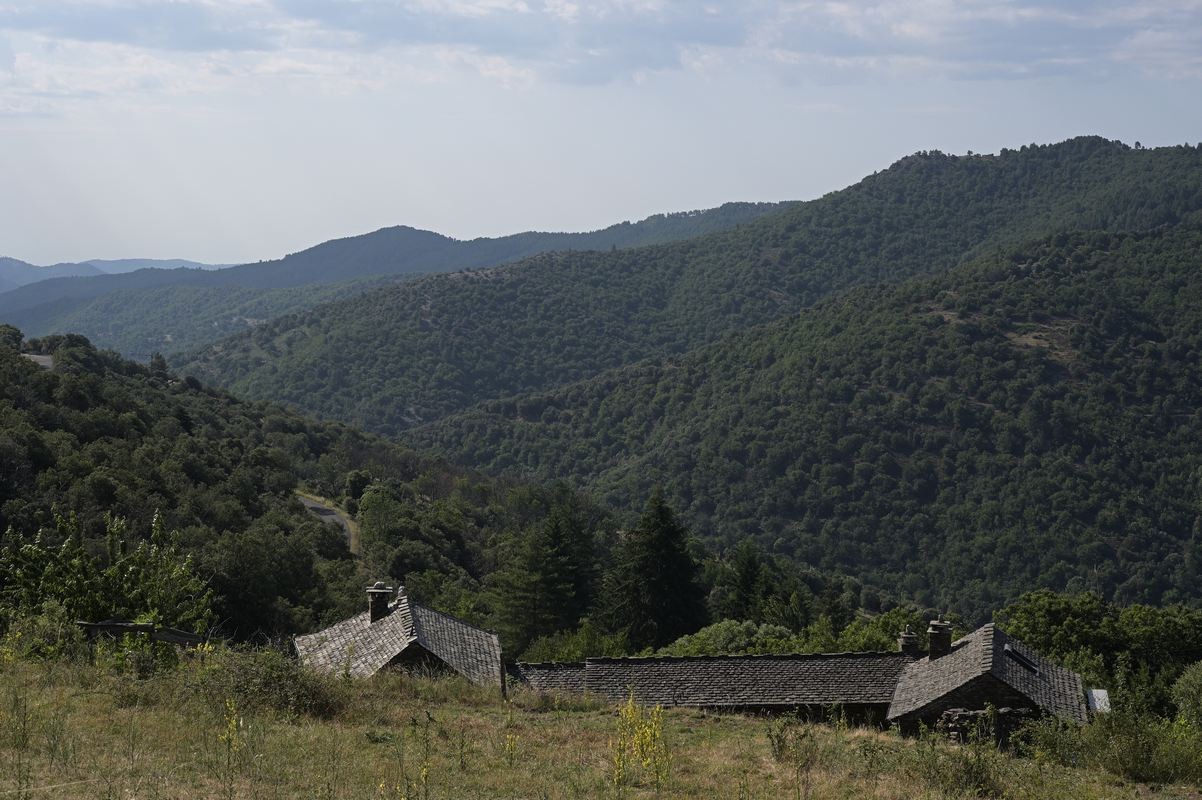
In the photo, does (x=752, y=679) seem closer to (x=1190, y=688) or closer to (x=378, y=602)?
(x=378, y=602)

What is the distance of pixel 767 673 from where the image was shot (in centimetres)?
2114

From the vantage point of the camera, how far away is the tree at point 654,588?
1732 inches

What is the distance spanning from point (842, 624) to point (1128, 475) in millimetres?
61771

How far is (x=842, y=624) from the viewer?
47.1m

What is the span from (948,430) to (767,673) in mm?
95618

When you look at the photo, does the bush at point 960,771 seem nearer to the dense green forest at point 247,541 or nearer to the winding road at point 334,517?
the dense green forest at point 247,541

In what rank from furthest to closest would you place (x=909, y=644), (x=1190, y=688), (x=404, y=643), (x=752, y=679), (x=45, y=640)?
(x=1190, y=688) < (x=909, y=644) < (x=752, y=679) < (x=404, y=643) < (x=45, y=640)

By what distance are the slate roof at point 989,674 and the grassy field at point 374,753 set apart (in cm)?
581

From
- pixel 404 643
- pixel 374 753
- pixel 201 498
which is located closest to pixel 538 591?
pixel 201 498

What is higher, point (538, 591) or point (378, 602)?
point (378, 602)

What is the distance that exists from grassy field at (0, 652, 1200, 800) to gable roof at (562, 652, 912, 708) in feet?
19.9

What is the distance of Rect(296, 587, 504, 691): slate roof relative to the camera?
18234 mm

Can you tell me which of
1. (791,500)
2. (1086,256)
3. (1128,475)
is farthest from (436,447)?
(1086,256)

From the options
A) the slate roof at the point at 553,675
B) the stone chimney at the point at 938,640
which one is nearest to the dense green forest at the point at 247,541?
the slate roof at the point at 553,675
